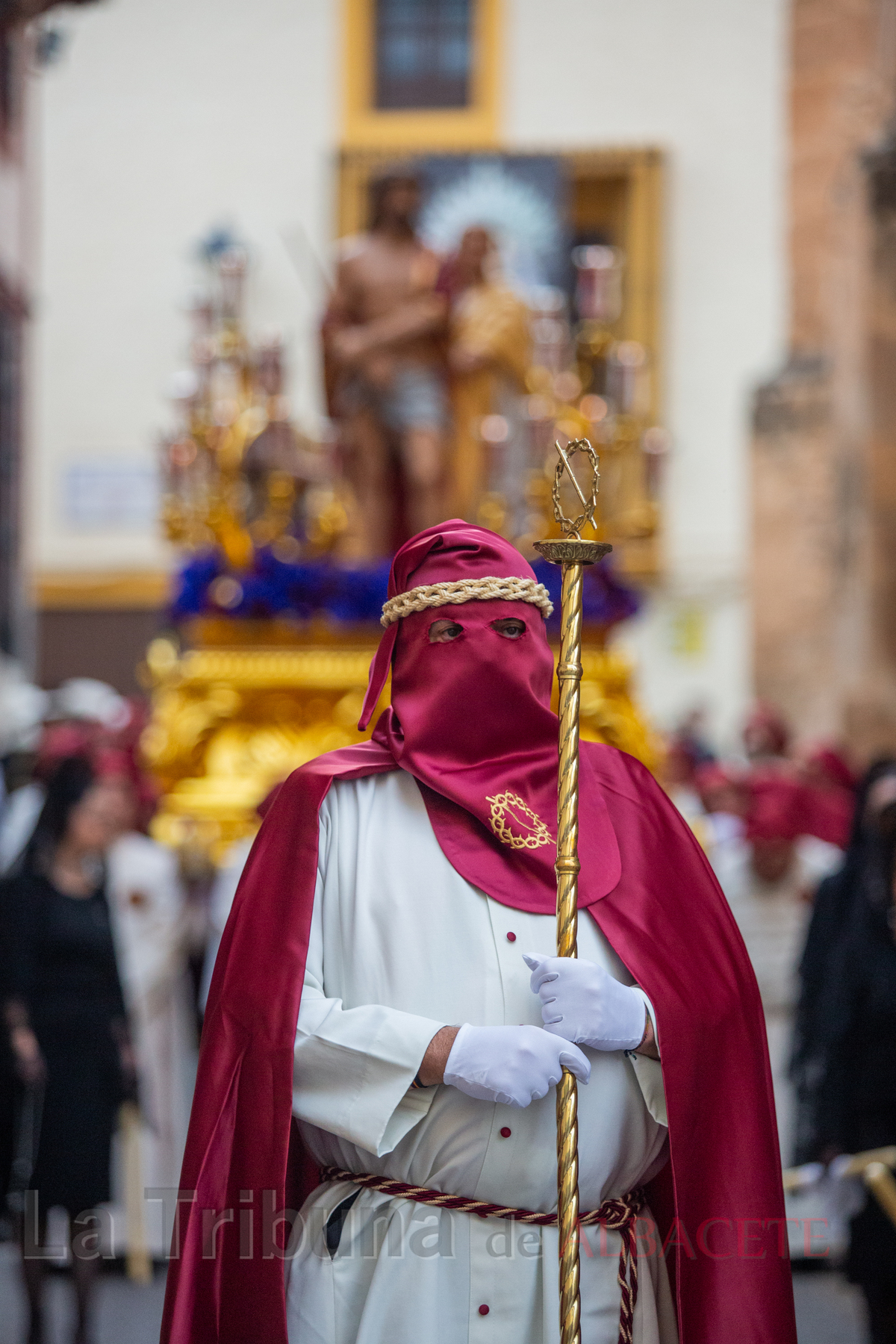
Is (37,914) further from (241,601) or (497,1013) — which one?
(241,601)

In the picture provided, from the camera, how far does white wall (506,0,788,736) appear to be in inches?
875

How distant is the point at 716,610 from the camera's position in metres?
22.1

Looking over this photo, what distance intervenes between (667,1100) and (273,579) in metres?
6.65

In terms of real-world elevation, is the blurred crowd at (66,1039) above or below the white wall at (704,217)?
below

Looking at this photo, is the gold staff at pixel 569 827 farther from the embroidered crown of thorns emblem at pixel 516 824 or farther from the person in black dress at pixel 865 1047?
the person in black dress at pixel 865 1047

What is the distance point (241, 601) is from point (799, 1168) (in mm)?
4660

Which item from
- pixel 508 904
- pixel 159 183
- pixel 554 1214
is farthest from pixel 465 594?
pixel 159 183

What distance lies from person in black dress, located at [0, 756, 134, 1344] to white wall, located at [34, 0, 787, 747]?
1711 cm

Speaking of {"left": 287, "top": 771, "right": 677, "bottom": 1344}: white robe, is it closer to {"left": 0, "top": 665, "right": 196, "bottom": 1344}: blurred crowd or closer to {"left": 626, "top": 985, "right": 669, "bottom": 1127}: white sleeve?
{"left": 626, "top": 985, "right": 669, "bottom": 1127}: white sleeve

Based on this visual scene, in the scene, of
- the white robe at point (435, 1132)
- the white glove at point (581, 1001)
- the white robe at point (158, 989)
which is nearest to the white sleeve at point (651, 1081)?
the white robe at point (435, 1132)

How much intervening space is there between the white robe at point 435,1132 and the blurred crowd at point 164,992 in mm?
1349

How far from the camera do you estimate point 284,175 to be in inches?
906

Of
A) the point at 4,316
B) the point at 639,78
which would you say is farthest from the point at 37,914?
the point at 639,78

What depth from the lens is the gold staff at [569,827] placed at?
103 inches
